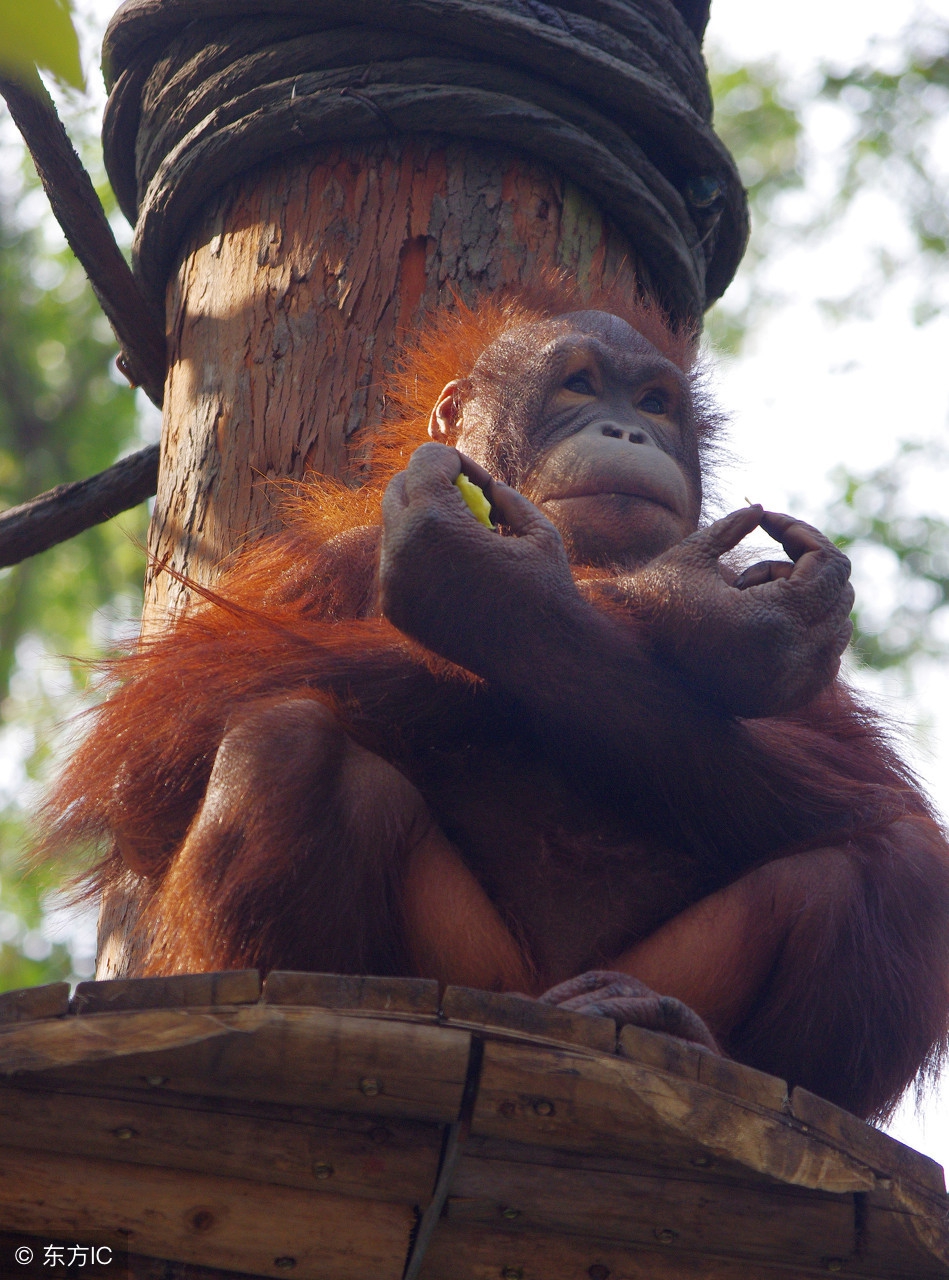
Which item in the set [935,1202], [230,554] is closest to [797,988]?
[935,1202]

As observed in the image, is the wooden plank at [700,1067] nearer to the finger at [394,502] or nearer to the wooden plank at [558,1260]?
the wooden plank at [558,1260]

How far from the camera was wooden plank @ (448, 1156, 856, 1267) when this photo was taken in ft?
5.51

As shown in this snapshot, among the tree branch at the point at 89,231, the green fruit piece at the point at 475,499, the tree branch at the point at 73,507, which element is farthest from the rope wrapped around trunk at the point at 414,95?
the green fruit piece at the point at 475,499

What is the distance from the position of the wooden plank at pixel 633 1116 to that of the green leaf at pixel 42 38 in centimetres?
103

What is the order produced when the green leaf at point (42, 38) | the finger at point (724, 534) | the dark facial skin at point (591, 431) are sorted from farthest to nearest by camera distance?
the dark facial skin at point (591, 431) → the finger at point (724, 534) → the green leaf at point (42, 38)

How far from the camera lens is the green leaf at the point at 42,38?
1104 millimetres

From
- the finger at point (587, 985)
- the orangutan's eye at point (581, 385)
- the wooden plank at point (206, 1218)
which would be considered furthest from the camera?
the orangutan's eye at point (581, 385)

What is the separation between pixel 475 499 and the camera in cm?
227

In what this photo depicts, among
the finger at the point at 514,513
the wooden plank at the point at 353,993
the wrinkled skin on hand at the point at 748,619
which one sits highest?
the finger at the point at 514,513

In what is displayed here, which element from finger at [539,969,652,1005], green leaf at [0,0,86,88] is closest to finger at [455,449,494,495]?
finger at [539,969,652,1005]

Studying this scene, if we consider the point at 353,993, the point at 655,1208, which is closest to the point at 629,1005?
the point at 655,1208

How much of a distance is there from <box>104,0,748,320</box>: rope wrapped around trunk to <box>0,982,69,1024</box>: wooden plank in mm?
2106

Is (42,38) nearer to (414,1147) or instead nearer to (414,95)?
(414,1147)

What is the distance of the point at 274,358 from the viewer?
3.00m
